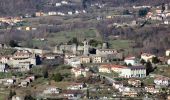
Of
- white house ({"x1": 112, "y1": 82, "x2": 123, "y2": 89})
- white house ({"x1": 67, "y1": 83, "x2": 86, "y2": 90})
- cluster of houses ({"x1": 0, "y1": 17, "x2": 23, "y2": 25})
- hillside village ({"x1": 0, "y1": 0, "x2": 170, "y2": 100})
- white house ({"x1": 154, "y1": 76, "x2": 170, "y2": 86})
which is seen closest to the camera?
hillside village ({"x1": 0, "y1": 0, "x2": 170, "y2": 100})

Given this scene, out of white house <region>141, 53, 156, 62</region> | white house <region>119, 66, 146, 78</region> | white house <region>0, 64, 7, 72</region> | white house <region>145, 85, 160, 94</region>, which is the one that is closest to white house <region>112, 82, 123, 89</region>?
white house <region>145, 85, 160, 94</region>

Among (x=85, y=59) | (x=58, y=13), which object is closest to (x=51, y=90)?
(x=85, y=59)

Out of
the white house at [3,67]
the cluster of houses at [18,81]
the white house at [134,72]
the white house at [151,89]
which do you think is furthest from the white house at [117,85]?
the white house at [3,67]

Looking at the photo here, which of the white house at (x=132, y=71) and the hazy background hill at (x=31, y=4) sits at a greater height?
the white house at (x=132, y=71)

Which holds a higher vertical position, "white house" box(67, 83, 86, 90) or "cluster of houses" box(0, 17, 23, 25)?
"white house" box(67, 83, 86, 90)

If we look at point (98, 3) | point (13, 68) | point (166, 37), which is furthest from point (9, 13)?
point (13, 68)

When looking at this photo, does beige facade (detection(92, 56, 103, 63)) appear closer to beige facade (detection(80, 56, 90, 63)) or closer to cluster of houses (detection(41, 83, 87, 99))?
beige facade (detection(80, 56, 90, 63))

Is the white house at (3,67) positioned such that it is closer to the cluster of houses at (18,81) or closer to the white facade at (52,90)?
the cluster of houses at (18,81)

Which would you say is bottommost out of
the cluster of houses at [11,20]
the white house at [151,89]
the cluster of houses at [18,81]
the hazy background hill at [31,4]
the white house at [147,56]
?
the hazy background hill at [31,4]

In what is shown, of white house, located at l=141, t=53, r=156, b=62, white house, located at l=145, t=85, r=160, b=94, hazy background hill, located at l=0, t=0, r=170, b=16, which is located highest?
white house, located at l=141, t=53, r=156, b=62
